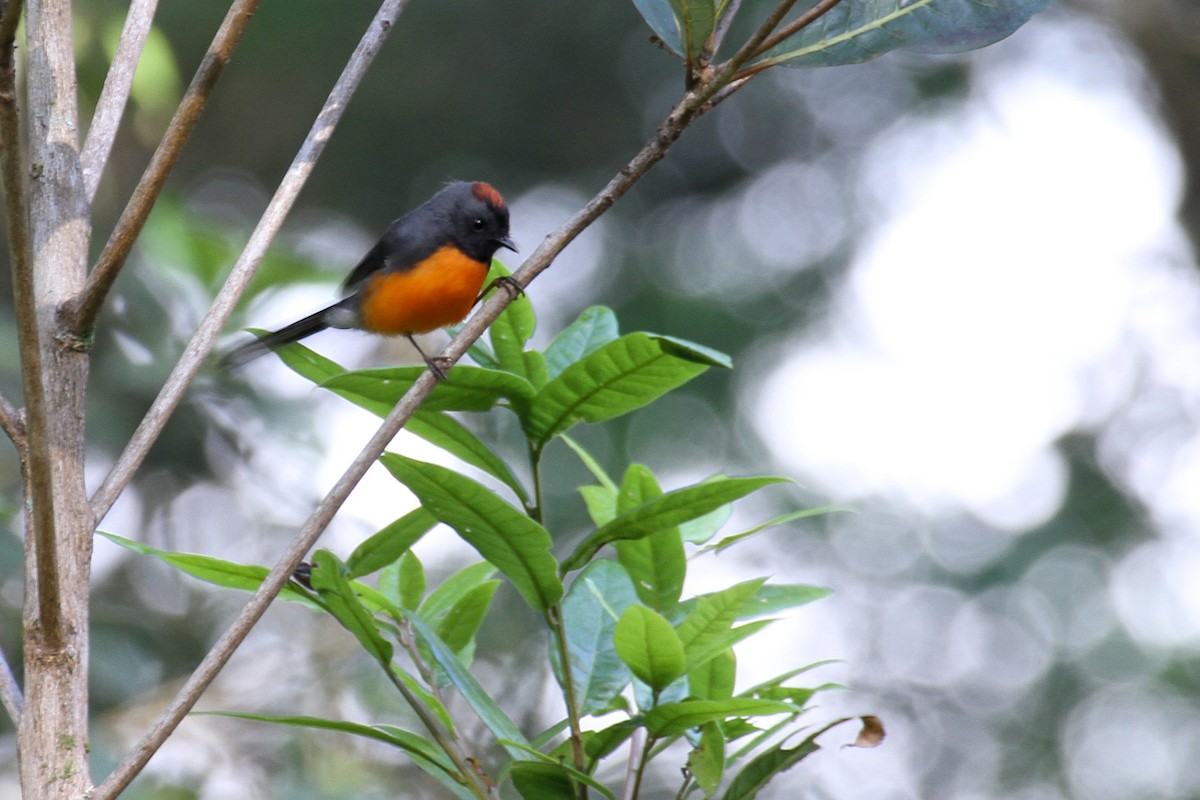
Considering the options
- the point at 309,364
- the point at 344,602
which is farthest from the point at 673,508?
the point at 309,364

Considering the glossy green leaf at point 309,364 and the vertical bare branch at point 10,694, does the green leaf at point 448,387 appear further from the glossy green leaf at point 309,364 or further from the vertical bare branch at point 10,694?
the vertical bare branch at point 10,694

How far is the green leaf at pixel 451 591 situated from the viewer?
5.12 ft

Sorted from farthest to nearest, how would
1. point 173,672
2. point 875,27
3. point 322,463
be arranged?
1. point 173,672
2. point 322,463
3. point 875,27

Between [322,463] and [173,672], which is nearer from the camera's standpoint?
[322,463]

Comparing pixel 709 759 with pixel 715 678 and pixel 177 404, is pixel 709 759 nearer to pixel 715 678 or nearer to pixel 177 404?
pixel 715 678

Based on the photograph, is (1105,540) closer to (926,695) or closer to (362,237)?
(926,695)

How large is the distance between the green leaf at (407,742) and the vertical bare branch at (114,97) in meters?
0.63

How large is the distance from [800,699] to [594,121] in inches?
245

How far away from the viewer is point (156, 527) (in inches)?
194

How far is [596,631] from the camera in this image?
57.1 inches

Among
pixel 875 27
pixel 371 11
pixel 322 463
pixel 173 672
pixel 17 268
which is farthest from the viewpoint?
pixel 371 11

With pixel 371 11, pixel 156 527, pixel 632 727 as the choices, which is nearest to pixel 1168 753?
pixel 156 527

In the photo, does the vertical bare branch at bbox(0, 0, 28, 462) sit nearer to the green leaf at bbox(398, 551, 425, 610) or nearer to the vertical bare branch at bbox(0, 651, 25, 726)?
the vertical bare branch at bbox(0, 651, 25, 726)

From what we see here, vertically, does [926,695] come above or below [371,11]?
below
